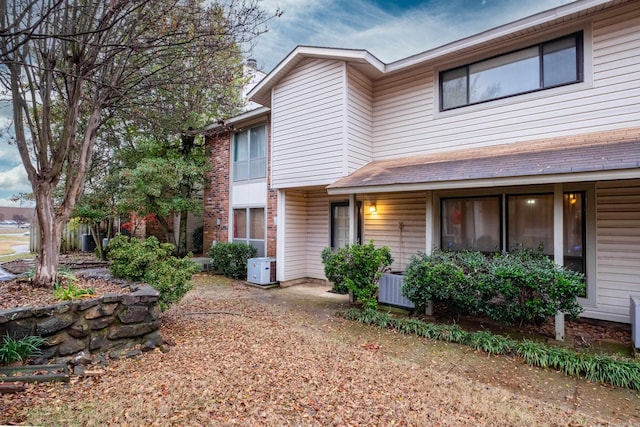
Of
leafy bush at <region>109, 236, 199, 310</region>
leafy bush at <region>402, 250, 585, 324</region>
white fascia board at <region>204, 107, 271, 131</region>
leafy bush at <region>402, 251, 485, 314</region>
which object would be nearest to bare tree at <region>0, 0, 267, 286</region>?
leafy bush at <region>109, 236, 199, 310</region>

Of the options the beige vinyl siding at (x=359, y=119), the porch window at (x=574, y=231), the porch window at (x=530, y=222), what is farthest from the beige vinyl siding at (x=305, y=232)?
the porch window at (x=574, y=231)

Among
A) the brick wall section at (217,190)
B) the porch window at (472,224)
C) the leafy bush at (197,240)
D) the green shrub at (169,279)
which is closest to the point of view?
the green shrub at (169,279)

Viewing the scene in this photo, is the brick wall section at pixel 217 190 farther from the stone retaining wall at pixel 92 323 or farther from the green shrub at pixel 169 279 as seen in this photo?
the stone retaining wall at pixel 92 323

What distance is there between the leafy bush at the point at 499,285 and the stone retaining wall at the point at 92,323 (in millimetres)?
4322

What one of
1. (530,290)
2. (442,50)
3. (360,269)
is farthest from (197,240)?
(530,290)

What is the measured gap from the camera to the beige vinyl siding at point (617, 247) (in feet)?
18.4

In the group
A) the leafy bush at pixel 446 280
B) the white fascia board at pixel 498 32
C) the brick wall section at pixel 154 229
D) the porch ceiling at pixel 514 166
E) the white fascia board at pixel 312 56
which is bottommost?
the leafy bush at pixel 446 280

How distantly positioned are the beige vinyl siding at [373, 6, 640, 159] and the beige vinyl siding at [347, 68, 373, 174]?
0.22 metres

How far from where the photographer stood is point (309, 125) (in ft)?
27.7

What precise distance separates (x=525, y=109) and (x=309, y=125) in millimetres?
4812

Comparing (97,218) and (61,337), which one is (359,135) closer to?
(61,337)

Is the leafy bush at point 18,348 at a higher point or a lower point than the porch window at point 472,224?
lower

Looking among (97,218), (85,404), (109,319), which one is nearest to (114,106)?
(109,319)

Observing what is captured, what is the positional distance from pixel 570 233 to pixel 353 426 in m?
5.78
